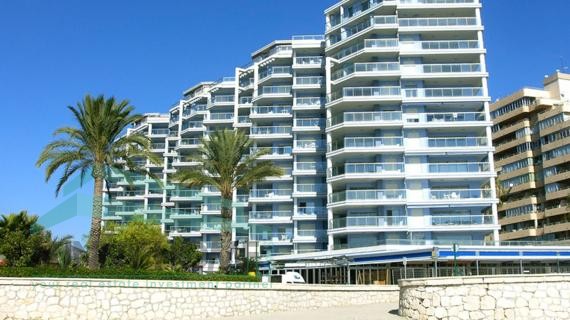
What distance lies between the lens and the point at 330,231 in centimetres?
→ 5841

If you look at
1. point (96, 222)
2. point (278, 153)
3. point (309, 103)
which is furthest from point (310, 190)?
point (96, 222)

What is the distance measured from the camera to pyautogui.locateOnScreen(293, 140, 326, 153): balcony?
67537mm

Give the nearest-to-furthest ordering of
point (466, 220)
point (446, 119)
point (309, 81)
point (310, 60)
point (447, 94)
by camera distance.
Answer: point (466, 220) < point (447, 94) < point (446, 119) < point (309, 81) < point (310, 60)

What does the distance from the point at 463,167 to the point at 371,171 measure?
8587 millimetres

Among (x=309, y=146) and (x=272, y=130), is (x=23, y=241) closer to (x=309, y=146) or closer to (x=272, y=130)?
(x=309, y=146)

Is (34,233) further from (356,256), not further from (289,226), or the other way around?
(289,226)

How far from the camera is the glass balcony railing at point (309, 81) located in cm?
6975

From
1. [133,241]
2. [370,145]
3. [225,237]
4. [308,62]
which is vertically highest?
[308,62]

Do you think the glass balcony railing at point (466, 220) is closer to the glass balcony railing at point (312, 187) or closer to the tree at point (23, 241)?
the glass balcony railing at point (312, 187)

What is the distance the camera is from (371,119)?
5991 centimetres

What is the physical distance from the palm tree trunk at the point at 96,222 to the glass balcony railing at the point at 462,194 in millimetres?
33877

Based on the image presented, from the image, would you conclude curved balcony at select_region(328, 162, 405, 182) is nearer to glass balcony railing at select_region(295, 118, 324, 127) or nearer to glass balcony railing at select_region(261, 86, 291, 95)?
glass balcony railing at select_region(295, 118, 324, 127)

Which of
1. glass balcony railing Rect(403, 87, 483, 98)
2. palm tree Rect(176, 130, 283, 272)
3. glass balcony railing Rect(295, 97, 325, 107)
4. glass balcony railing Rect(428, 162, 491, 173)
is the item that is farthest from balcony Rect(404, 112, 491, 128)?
palm tree Rect(176, 130, 283, 272)

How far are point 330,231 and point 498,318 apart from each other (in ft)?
127
